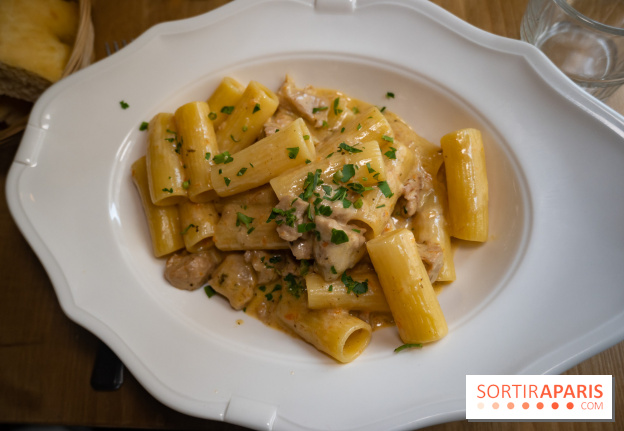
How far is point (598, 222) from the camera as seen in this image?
1.90 metres

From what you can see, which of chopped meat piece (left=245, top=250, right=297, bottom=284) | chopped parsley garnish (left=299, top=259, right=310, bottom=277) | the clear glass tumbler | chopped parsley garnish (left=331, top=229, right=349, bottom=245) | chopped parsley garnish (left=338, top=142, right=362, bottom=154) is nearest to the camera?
chopped parsley garnish (left=331, top=229, right=349, bottom=245)

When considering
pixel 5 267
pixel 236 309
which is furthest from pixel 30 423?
pixel 236 309

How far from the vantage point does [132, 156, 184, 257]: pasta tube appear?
2.22m

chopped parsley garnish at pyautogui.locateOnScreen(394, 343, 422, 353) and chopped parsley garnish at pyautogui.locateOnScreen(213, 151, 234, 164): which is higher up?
chopped parsley garnish at pyautogui.locateOnScreen(213, 151, 234, 164)

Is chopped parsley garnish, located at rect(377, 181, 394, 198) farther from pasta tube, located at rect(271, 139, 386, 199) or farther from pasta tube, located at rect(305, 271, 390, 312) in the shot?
pasta tube, located at rect(305, 271, 390, 312)

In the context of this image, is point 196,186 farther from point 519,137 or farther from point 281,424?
point 519,137

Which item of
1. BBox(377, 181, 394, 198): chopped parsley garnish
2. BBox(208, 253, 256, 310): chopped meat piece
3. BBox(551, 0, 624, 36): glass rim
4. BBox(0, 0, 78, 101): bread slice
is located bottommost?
BBox(208, 253, 256, 310): chopped meat piece

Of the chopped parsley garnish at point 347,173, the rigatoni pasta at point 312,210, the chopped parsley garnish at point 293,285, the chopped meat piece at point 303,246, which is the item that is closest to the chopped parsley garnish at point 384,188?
the rigatoni pasta at point 312,210

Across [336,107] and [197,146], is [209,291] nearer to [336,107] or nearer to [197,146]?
[197,146]

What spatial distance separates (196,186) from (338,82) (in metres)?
1.01

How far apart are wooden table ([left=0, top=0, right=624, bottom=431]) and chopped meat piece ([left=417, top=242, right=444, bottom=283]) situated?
0.76m

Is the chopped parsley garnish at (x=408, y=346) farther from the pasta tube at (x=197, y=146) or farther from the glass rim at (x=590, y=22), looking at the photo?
the glass rim at (x=590, y=22)

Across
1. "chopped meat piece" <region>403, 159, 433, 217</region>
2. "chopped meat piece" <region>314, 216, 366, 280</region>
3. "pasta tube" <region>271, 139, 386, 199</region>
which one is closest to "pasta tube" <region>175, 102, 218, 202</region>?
"pasta tube" <region>271, 139, 386, 199</region>

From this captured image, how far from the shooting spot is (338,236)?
1.82 metres
